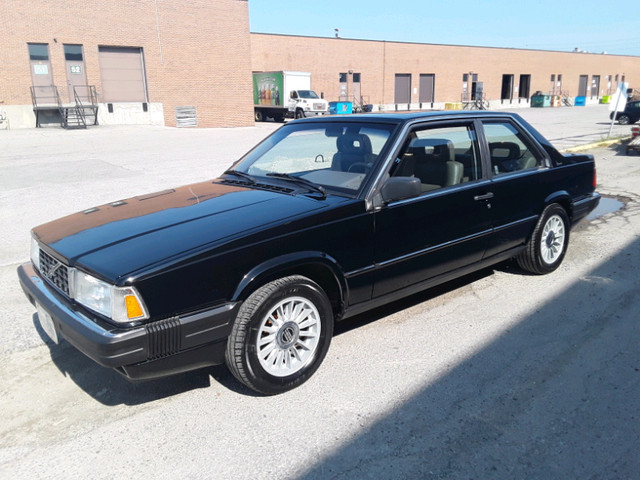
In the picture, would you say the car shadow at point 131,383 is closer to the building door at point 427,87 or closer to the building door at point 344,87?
the building door at point 344,87

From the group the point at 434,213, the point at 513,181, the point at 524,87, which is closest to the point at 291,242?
the point at 434,213

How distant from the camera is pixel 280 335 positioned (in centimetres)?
314

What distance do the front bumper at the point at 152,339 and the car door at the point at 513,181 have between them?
258 centimetres

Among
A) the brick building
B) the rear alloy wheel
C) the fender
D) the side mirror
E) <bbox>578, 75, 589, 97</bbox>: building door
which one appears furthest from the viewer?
<bbox>578, 75, 589, 97</bbox>: building door

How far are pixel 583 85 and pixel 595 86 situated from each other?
3.77 metres

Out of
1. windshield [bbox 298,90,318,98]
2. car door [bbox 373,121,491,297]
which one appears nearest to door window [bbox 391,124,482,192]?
car door [bbox 373,121,491,297]

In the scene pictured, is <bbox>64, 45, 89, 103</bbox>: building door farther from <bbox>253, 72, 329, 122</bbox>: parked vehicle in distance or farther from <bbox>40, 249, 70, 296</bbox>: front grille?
<bbox>40, 249, 70, 296</bbox>: front grille

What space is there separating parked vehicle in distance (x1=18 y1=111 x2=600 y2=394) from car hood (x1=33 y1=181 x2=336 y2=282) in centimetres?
1

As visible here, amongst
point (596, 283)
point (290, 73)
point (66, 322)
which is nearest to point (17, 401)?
point (66, 322)

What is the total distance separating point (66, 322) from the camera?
2875 mm

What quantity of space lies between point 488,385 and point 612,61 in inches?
3519

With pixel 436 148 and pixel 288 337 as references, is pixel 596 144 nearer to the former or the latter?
pixel 436 148

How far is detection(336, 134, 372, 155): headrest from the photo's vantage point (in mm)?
3900

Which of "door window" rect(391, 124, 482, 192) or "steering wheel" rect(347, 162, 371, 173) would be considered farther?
"door window" rect(391, 124, 482, 192)
